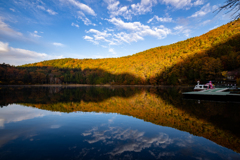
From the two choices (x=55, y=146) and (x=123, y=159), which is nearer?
(x=123, y=159)

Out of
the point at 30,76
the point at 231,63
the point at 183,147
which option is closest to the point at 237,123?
the point at 183,147

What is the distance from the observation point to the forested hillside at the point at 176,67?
57047mm

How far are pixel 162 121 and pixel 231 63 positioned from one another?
6363 cm

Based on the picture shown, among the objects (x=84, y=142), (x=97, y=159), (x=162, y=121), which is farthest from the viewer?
(x=162, y=121)

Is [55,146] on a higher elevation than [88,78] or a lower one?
lower

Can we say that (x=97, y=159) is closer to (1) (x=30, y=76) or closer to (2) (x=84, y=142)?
(2) (x=84, y=142)

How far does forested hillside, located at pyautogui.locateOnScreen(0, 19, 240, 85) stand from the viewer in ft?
187

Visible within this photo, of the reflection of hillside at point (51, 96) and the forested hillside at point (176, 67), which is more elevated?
the forested hillside at point (176, 67)

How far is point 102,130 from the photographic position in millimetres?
6176

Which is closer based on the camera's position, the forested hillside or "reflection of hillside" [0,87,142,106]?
"reflection of hillside" [0,87,142,106]

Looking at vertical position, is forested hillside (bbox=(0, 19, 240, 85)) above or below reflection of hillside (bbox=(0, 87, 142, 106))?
above

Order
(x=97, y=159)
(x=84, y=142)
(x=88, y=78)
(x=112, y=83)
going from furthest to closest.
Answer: (x=88, y=78)
(x=112, y=83)
(x=84, y=142)
(x=97, y=159)

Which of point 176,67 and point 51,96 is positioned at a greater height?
point 176,67

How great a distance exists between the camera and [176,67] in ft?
264
